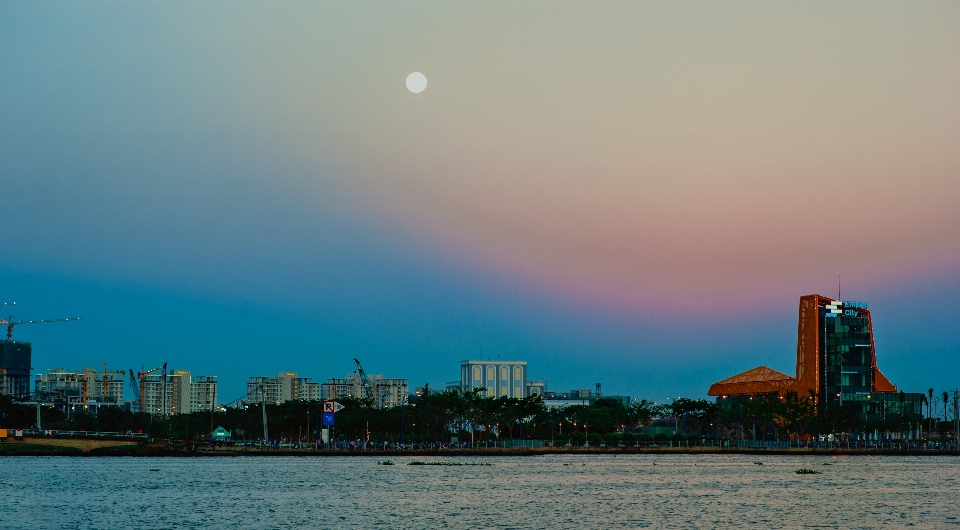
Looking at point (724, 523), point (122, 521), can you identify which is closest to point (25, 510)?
point (122, 521)

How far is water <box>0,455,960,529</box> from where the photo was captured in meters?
70.6

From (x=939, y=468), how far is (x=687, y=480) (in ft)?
162

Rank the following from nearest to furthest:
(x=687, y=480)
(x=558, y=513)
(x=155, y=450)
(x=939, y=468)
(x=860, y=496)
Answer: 1. (x=558, y=513)
2. (x=860, y=496)
3. (x=687, y=480)
4. (x=939, y=468)
5. (x=155, y=450)

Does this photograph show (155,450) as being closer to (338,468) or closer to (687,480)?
(338,468)

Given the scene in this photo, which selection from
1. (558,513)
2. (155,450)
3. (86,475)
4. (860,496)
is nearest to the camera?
(558,513)

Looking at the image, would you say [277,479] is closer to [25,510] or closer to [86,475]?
[86,475]

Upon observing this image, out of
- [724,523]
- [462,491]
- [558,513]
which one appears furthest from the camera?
[462,491]

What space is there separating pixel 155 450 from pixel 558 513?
14007 centimetres

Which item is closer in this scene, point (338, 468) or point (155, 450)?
point (338, 468)

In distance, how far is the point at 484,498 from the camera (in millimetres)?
89250

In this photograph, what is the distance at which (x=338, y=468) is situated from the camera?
478 ft

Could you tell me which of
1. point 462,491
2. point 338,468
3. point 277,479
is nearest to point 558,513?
point 462,491

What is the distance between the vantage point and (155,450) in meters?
199

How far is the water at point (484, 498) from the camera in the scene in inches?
2778
